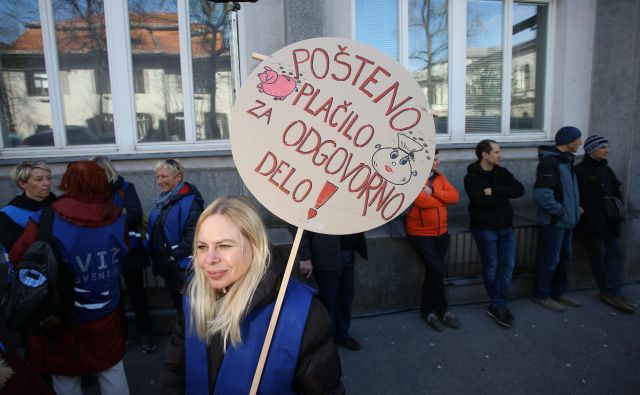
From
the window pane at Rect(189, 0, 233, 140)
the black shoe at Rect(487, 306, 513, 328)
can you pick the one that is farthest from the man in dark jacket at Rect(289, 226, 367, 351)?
the window pane at Rect(189, 0, 233, 140)

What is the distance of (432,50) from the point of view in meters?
5.31

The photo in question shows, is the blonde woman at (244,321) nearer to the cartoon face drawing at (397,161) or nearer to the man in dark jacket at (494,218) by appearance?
the cartoon face drawing at (397,161)

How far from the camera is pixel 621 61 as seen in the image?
4992 millimetres

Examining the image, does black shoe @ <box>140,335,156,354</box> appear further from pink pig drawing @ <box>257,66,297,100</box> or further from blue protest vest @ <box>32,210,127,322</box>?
pink pig drawing @ <box>257,66,297,100</box>

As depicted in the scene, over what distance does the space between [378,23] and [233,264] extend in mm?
4617

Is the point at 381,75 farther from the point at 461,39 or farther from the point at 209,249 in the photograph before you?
the point at 461,39

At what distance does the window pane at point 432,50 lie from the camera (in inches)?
206

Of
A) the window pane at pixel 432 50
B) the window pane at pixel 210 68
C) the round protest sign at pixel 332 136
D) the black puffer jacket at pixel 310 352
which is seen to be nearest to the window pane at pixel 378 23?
the window pane at pixel 432 50

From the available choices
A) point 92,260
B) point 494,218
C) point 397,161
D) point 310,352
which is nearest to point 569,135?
point 494,218

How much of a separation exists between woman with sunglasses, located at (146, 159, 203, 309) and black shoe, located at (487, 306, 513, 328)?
121 inches

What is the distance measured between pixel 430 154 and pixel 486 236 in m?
2.63

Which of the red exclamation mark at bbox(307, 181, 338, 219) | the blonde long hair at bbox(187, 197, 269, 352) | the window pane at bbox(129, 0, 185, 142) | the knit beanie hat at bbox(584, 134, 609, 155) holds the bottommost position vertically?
the blonde long hair at bbox(187, 197, 269, 352)

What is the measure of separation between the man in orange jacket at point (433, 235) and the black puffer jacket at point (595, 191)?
5.26 feet

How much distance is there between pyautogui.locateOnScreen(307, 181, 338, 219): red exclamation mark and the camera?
1542mm
